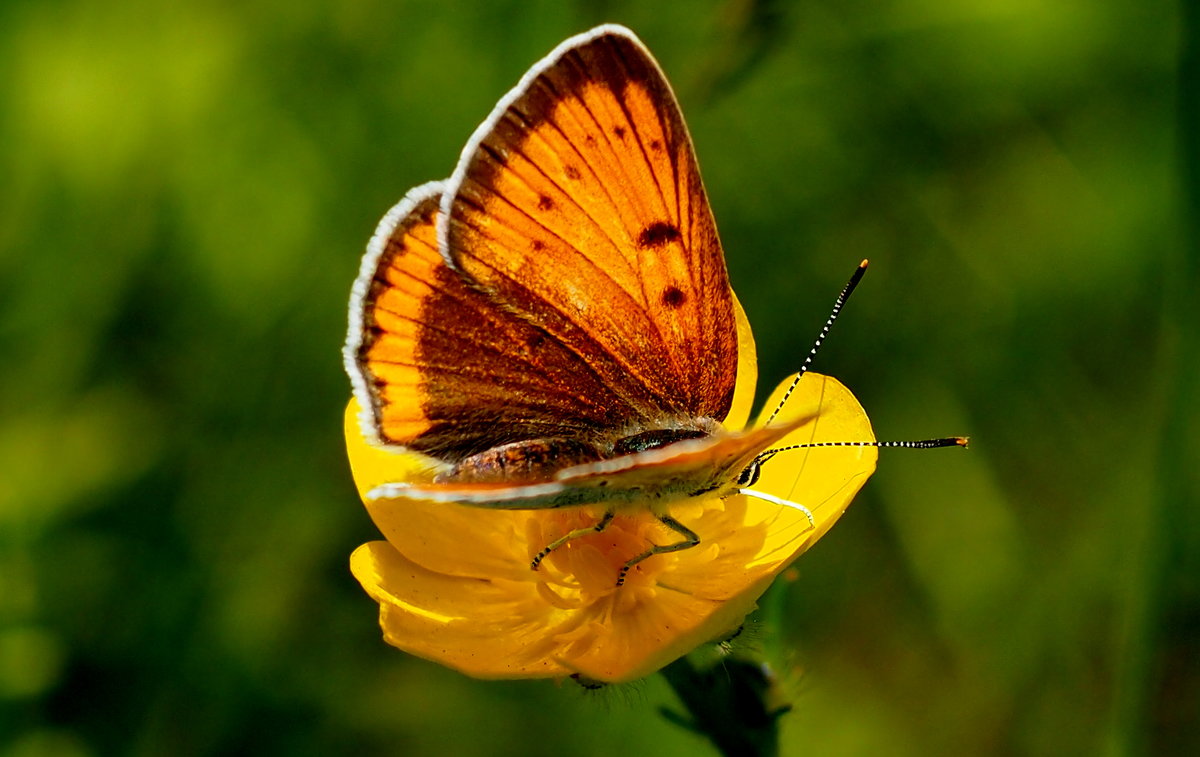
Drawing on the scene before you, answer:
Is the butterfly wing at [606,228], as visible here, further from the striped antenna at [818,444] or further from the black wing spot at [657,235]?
the striped antenna at [818,444]

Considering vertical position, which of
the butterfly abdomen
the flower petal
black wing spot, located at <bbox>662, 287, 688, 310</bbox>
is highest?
black wing spot, located at <bbox>662, 287, 688, 310</bbox>

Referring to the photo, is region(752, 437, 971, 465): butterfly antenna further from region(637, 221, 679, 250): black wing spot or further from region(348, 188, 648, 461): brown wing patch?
region(637, 221, 679, 250): black wing spot

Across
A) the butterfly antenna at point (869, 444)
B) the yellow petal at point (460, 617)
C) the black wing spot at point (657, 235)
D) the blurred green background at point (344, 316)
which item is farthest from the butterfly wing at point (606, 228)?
the blurred green background at point (344, 316)

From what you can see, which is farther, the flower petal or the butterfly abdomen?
the flower petal

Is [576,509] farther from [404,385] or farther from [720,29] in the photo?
[720,29]

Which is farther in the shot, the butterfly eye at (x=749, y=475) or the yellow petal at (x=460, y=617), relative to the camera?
the butterfly eye at (x=749, y=475)

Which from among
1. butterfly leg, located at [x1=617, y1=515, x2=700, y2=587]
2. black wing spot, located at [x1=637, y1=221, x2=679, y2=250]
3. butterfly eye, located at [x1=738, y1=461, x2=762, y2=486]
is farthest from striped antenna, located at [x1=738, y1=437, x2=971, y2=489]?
black wing spot, located at [x1=637, y1=221, x2=679, y2=250]
